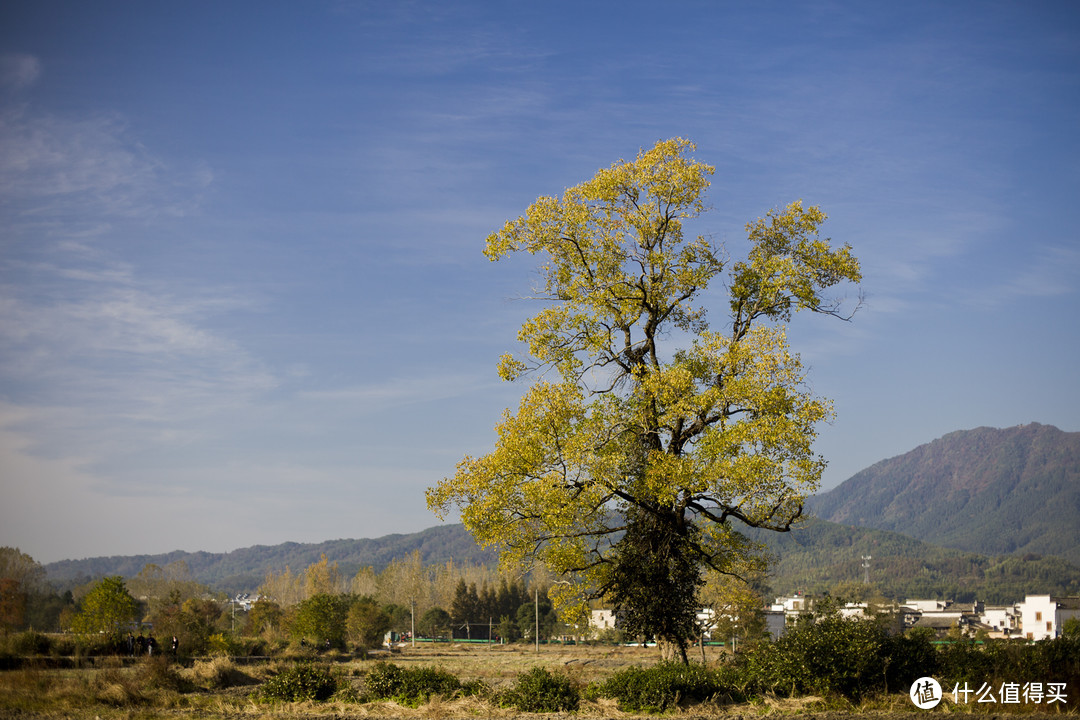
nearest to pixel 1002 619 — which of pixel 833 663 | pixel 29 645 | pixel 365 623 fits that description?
pixel 365 623

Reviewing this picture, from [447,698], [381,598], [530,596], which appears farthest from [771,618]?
[447,698]

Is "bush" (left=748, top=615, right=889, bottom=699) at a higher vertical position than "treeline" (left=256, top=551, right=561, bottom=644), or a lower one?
higher

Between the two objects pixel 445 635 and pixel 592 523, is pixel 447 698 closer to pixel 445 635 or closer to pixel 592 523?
pixel 592 523

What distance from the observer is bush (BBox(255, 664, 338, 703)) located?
15859 millimetres

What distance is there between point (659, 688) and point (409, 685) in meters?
4.61

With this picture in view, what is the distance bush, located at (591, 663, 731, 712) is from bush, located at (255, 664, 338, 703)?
5.24 m

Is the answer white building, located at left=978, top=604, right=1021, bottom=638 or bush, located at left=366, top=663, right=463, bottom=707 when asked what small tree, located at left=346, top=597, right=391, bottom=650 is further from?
white building, located at left=978, top=604, right=1021, bottom=638

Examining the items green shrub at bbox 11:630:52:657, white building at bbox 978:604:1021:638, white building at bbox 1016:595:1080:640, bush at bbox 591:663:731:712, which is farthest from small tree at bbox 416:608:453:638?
bush at bbox 591:663:731:712

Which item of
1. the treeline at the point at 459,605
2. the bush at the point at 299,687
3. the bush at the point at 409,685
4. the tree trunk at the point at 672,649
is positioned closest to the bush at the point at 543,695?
the bush at the point at 409,685

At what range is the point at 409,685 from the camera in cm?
Result: 1552

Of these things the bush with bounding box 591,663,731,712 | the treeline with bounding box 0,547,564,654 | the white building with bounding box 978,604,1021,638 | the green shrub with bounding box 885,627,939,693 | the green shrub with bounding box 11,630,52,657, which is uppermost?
the green shrub with bounding box 885,627,939,693

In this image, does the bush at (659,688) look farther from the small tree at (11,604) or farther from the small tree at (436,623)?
the small tree at (436,623)

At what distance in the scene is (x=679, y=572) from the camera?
1858 cm

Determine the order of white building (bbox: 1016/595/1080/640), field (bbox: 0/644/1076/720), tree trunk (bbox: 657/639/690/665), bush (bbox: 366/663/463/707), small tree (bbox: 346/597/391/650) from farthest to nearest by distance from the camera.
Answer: white building (bbox: 1016/595/1080/640), small tree (bbox: 346/597/391/650), tree trunk (bbox: 657/639/690/665), bush (bbox: 366/663/463/707), field (bbox: 0/644/1076/720)
